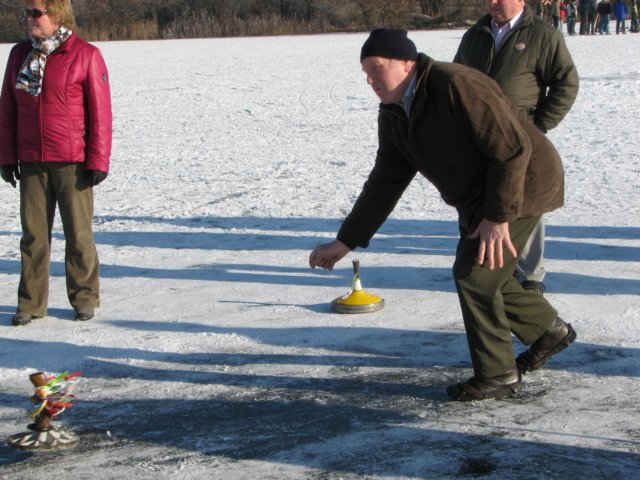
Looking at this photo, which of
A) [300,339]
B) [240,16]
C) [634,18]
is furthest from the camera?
[240,16]

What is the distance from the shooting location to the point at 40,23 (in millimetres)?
5633

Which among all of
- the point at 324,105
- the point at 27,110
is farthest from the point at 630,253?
the point at 324,105

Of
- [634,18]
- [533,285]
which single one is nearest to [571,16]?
[634,18]

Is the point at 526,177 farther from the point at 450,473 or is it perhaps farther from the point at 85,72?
the point at 85,72

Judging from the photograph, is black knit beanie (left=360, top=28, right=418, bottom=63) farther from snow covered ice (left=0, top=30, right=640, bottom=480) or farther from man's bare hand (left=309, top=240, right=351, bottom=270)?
snow covered ice (left=0, top=30, right=640, bottom=480)

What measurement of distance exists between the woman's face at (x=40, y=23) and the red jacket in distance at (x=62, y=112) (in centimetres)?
12

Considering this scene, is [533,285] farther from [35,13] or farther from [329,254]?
[35,13]

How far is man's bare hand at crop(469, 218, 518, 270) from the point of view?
4.10 m

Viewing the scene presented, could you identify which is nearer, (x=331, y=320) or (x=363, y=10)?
(x=331, y=320)

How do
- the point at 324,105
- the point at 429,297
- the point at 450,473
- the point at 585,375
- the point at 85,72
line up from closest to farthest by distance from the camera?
the point at 450,473 → the point at 585,375 → the point at 85,72 → the point at 429,297 → the point at 324,105

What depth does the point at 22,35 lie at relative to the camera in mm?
47906

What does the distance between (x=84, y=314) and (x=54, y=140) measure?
1032 mm

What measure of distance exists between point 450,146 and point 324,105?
12116mm

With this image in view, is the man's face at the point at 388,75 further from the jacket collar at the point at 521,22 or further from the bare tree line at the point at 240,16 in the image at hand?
the bare tree line at the point at 240,16
